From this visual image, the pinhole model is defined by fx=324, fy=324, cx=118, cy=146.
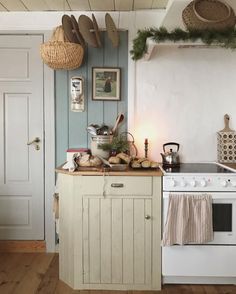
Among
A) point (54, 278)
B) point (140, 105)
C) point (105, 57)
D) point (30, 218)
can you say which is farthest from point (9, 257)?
point (105, 57)

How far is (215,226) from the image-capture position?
2395mm

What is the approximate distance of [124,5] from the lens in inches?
111

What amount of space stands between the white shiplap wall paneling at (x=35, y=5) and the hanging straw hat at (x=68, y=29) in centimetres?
29

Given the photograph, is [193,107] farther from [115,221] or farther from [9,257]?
[9,257]

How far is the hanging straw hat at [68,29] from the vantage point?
104 inches

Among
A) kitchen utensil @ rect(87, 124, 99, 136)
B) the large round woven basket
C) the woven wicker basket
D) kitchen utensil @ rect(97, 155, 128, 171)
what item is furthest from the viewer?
kitchen utensil @ rect(87, 124, 99, 136)

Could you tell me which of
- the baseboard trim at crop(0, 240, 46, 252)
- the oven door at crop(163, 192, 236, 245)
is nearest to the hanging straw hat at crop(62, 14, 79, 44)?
the oven door at crop(163, 192, 236, 245)

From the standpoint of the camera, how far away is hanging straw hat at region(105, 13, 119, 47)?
2.71 meters

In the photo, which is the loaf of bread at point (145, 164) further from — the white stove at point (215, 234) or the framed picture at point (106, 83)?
the framed picture at point (106, 83)

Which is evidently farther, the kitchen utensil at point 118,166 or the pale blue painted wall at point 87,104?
the pale blue painted wall at point 87,104

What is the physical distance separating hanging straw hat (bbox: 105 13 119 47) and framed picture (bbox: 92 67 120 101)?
24 cm

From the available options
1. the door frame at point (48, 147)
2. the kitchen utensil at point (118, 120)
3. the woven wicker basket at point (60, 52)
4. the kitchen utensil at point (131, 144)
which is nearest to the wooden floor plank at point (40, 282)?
the door frame at point (48, 147)

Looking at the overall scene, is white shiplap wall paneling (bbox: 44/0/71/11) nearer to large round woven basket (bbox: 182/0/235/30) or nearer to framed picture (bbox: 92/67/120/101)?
framed picture (bbox: 92/67/120/101)

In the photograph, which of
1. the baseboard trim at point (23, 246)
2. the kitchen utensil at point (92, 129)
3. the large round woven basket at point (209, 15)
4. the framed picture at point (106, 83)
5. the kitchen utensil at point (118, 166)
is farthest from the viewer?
the baseboard trim at point (23, 246)
